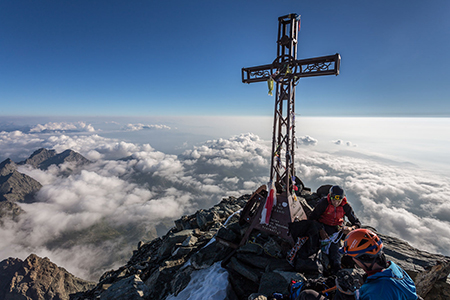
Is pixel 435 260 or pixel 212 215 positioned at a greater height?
pixel 435 260

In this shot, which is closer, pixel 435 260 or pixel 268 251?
pixel 435 260

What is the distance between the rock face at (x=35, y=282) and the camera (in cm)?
11821

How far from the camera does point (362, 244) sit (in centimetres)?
344

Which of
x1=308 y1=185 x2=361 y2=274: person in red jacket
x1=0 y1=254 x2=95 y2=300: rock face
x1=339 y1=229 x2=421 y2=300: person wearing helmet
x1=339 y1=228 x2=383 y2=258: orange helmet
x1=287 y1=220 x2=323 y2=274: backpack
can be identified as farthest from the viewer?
x1=0 y1=254 x2=95 y2=300: rock face

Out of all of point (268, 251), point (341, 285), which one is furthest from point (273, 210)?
point (341, 285)

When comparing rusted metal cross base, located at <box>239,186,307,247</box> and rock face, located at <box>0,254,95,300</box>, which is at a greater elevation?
rusted metal cross base, located at <box>239,186,307,247</box>

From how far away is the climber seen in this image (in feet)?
9.45

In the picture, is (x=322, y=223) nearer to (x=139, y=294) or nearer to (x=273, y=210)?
(x=273, y=210)

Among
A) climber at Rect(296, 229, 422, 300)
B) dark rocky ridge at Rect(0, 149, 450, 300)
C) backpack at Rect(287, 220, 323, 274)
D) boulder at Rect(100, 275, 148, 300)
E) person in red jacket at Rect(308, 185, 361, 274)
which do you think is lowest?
boulder at Rect(100, 275, 148, 300)

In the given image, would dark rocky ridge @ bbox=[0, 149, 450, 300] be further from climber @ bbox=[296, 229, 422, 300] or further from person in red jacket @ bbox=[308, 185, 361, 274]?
climber @ bbox=[296, 229, 422, 300]

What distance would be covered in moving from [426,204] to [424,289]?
257 meters

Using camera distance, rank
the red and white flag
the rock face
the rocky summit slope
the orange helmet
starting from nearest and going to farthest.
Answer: the orange helmet < the rocky summit slope < the red and white flag < the rock face

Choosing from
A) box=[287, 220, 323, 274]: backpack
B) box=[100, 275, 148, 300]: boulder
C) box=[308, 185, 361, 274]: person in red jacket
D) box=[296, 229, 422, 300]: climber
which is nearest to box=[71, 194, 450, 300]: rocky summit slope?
box=[100, 275, 148, 300]: boulder

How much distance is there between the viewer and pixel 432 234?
461 ft
